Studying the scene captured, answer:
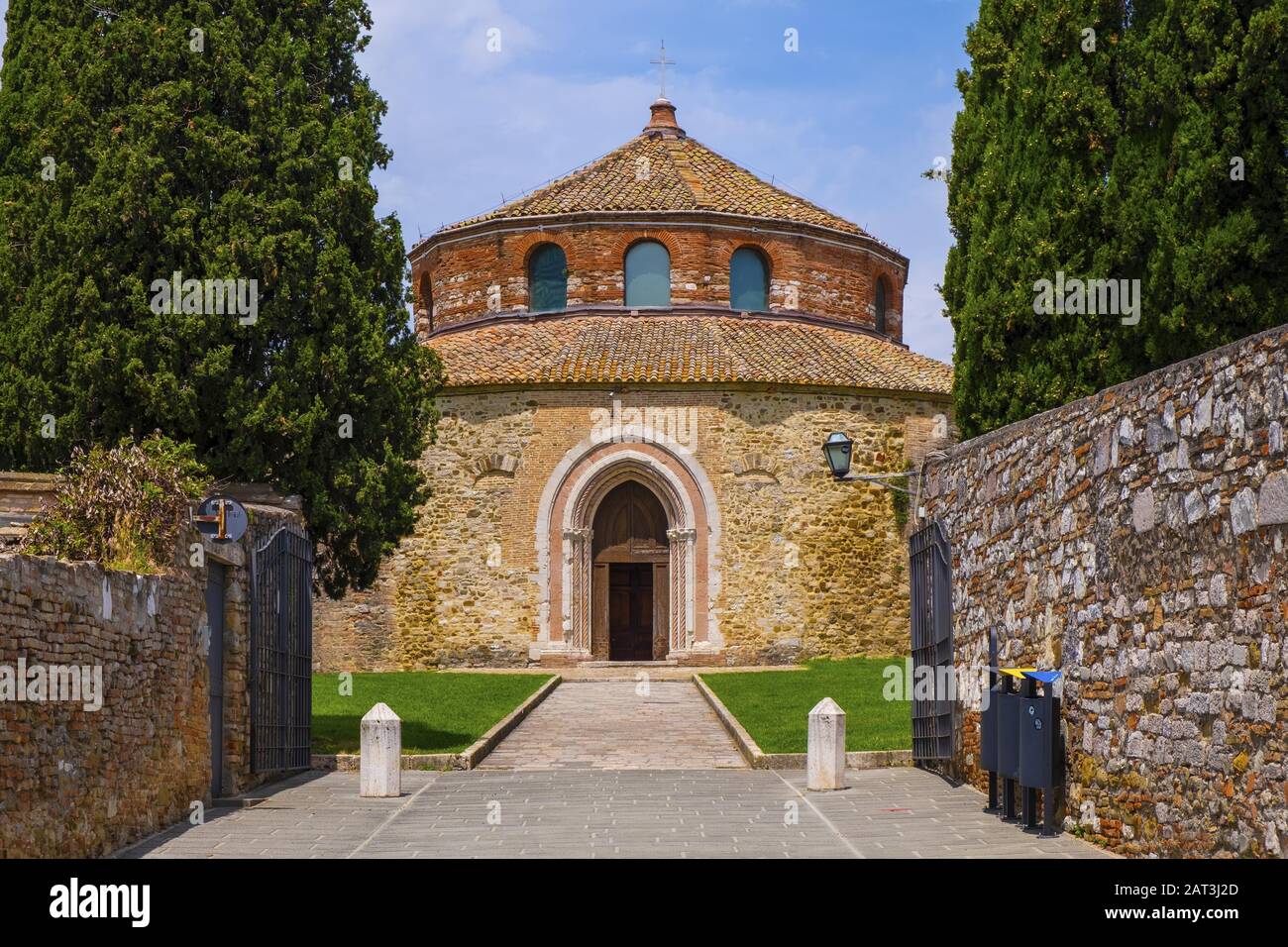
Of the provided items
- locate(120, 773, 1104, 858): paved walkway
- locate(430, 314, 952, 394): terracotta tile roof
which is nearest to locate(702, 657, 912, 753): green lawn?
locate(120, 773, 1104, 858): paved walkway

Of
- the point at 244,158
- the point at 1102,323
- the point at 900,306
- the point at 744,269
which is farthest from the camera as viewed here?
the point at 900,306

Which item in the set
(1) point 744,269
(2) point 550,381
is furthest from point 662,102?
(2) point 550,381

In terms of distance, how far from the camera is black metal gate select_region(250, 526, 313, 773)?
608 inches

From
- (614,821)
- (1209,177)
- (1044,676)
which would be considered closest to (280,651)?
(614,821)

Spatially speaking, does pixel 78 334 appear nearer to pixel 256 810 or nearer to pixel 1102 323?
pixel 256 810

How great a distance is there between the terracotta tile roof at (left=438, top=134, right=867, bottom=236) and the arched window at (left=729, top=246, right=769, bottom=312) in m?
0.98

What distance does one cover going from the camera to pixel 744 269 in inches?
1469

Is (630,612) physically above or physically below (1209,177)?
below

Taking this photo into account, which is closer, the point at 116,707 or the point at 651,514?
the point at 116,707

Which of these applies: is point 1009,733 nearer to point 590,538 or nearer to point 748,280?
point 590,538

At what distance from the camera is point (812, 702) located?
23.9m

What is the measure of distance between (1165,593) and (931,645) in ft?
21.0

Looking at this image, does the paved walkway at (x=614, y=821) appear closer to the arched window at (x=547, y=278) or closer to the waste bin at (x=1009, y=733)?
the waste bin at (x=1009, y=733)

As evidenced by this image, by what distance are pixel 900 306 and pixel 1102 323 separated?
23.5 meters
